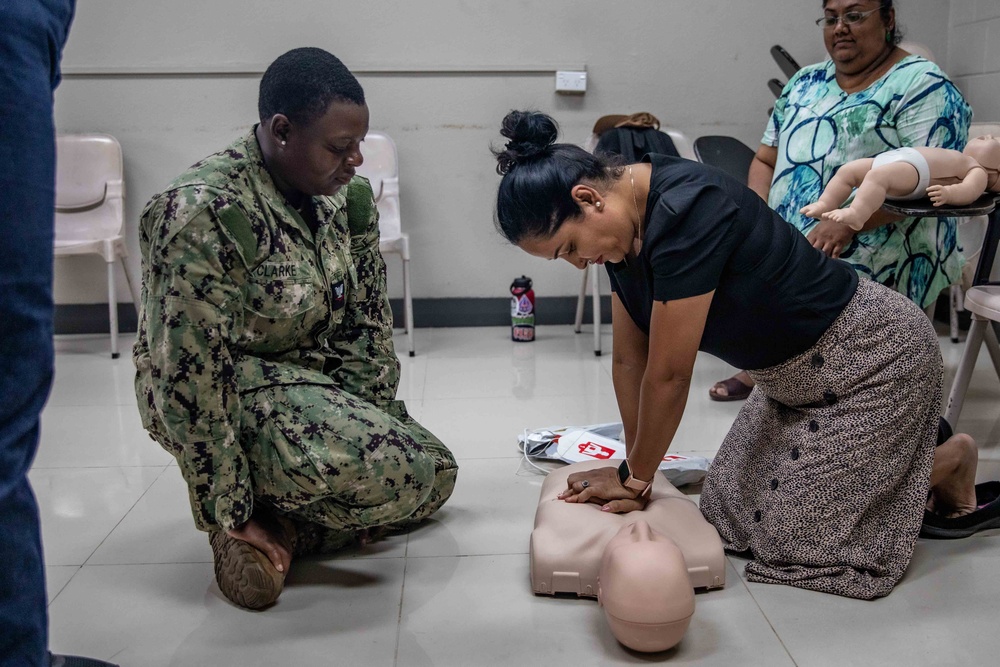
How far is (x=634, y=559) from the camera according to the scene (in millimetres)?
1548

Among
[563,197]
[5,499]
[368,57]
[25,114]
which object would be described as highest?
[368,57]

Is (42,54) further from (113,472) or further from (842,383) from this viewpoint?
(113,472)

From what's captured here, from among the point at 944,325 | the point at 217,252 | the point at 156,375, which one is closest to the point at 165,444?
the point at 156,375

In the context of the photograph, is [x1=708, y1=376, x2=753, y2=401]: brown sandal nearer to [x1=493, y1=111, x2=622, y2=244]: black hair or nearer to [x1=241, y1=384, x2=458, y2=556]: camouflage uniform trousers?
[x1=241, y1=384, x2=458, y2=556]: camouflage uniform trousers

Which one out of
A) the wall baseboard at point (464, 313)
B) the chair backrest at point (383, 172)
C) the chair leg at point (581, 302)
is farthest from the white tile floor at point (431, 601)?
the wall baseboard at point (464, 313)

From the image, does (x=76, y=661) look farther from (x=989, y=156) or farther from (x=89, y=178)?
(x=89, y=178)

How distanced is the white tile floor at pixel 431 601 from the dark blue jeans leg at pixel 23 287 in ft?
2.65

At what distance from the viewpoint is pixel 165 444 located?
Answer: 182 cm

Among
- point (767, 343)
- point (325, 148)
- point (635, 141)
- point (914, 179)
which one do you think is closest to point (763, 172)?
point (635, 141)

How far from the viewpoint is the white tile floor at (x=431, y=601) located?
161 cm

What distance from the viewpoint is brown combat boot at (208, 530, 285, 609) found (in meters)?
1.73

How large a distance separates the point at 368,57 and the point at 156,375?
291 cm

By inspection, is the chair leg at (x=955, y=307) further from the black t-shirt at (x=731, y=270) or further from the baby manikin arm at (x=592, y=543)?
the baby manikin arm at (x=592, y=543)

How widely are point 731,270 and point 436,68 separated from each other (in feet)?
9.28
